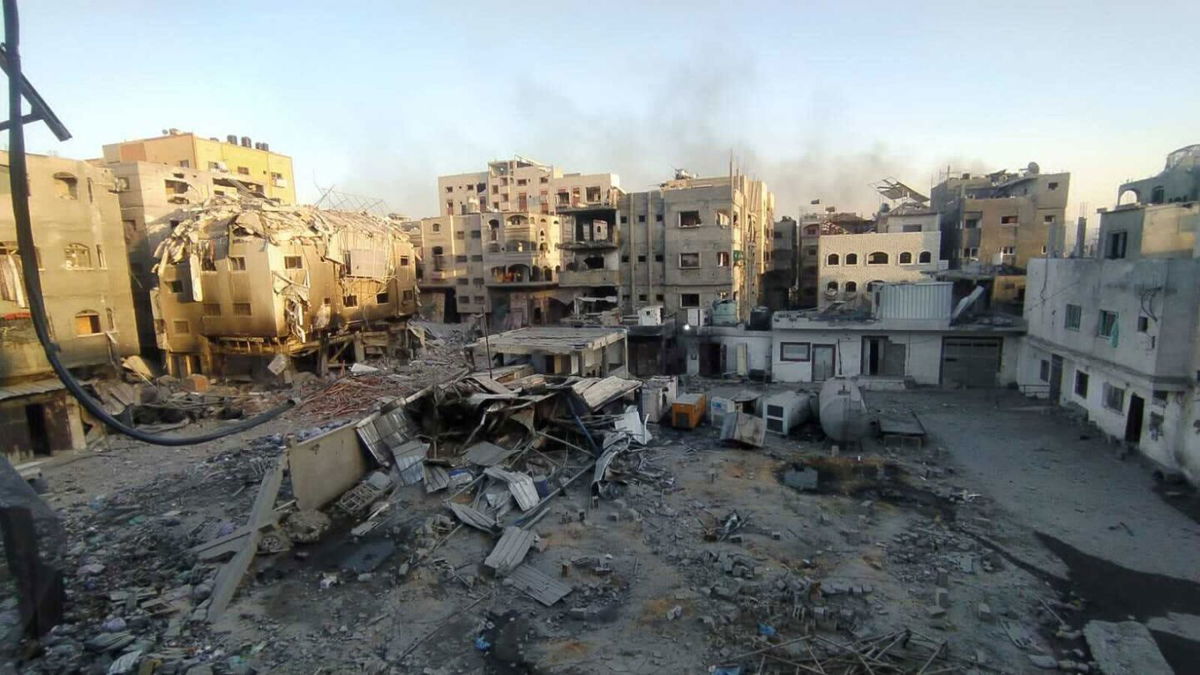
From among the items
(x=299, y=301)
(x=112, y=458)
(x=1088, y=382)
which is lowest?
(x=112, y=458)

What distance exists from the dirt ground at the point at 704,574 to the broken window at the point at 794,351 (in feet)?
33.0

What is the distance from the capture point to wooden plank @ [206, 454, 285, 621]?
1031cm

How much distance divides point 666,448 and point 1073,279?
1580 cm

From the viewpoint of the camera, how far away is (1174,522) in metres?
13.0

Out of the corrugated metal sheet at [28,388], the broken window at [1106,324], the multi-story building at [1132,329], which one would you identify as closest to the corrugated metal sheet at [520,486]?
the corrugated metal sheet at [28,388]

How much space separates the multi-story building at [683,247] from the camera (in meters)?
37.5

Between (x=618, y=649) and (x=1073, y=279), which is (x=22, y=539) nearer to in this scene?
(x=618, y=649)

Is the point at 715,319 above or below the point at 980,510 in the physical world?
above

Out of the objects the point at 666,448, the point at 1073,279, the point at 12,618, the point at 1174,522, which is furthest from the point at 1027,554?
the point at 12,618

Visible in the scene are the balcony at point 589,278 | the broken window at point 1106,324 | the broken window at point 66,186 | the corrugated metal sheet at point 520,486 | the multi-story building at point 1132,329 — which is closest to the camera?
the corrugated metal sheet at point 520,486

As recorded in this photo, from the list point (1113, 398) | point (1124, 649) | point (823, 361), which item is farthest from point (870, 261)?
point (1124, 649)

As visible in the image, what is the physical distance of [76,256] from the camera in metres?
23.6

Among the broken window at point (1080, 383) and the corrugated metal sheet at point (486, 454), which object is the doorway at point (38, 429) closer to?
the corrugated metal sheet at point (486, 454)

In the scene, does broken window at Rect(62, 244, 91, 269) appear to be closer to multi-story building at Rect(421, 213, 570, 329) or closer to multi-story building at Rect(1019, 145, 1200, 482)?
multi-story building at Rect(421, 213, 570, 329)
